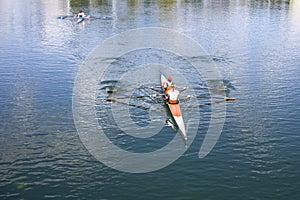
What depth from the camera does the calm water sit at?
22953mm

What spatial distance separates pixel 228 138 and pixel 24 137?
1579cm

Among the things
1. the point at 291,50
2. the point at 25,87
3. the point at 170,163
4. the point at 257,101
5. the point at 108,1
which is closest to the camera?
the point at 170,163

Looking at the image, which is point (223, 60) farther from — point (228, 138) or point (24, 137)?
point (24, 137)

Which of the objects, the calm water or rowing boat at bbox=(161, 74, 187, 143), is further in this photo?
rowing boat at bbox=(161, 74, 187, 143)

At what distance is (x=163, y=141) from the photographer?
2861 cm

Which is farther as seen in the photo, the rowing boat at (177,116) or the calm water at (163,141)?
the rowing boat at (177,116)

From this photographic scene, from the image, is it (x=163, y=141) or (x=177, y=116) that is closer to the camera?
(x=163, y=141)

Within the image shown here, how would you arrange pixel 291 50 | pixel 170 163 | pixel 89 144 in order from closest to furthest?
pixel 170 163 < pixel 89 144 < pixel 291 50

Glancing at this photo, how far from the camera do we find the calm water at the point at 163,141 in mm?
22953

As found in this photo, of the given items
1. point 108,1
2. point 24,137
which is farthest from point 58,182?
point 108,1

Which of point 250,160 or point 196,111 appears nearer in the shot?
point 250,160

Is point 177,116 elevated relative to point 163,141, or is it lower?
elevated

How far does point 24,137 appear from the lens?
28.8 meters

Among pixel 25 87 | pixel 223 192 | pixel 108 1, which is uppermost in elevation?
pixel 108 1
